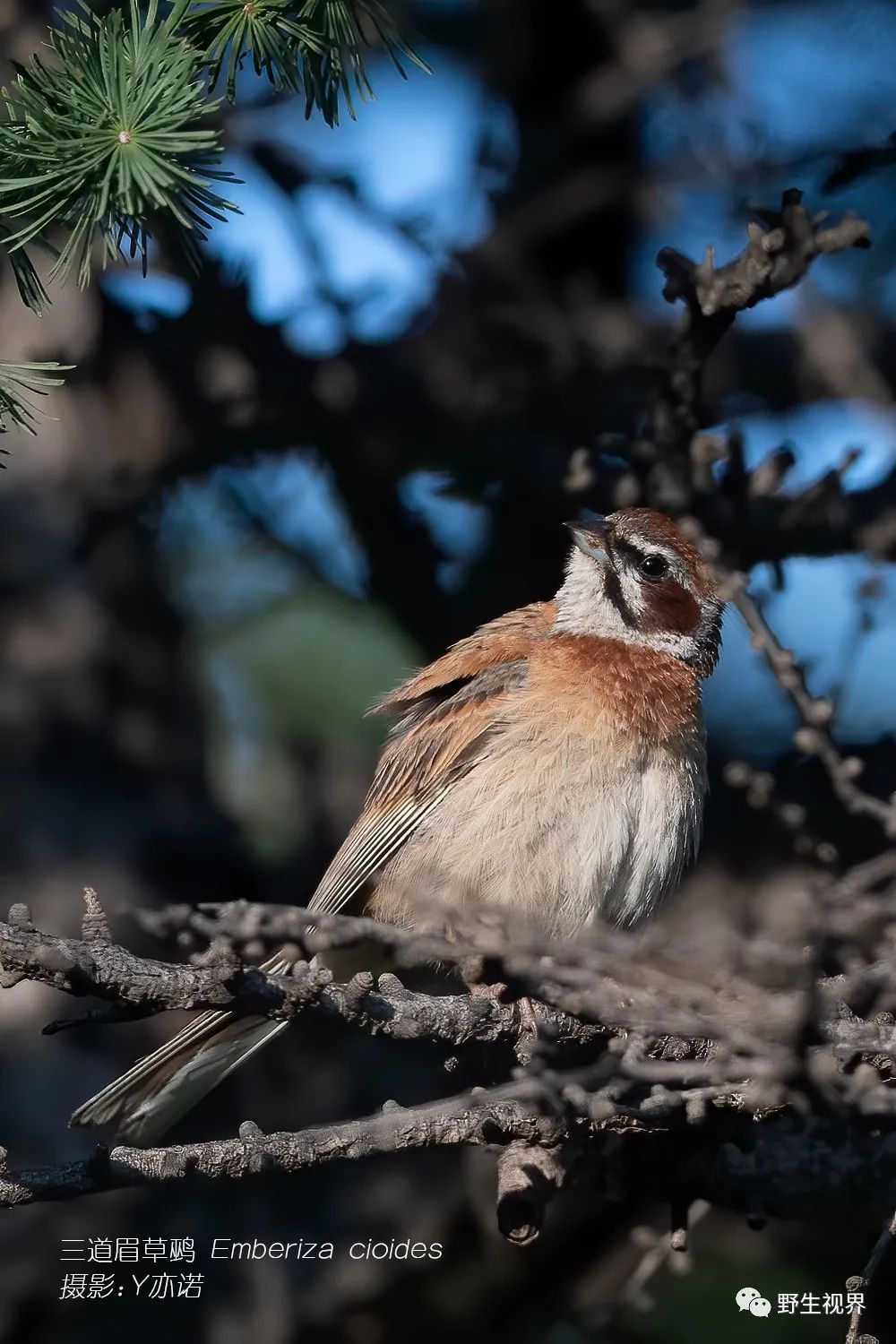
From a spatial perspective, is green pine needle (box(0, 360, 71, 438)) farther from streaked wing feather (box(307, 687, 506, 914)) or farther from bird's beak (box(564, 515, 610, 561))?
bird's beak (box(564, 515, 610, 561))

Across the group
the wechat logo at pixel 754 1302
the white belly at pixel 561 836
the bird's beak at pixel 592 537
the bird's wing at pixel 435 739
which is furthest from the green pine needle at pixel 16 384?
the wechat logo at pixel 754 1302

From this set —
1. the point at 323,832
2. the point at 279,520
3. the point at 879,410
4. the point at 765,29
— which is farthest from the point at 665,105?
the point at 323,832

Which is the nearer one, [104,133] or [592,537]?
[104,133]

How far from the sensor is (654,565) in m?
6.19

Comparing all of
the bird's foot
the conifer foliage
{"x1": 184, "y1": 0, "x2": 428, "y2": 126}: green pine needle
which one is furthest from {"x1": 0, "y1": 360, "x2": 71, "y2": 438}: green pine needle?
the bird's foot

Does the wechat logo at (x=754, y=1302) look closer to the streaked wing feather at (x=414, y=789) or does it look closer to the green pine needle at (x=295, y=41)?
the streaked wing feather at (x=414, y=789)

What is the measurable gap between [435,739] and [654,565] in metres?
1.21

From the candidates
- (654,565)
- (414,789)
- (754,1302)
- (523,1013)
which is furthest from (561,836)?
(754,1302)

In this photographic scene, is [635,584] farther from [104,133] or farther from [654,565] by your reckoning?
[104,133]

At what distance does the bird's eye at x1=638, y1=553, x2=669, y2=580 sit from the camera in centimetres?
616

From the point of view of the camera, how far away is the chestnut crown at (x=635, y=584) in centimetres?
607

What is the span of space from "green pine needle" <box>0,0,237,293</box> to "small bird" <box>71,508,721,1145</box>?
2400 mm

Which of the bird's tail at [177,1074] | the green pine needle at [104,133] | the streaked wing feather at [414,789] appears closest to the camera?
the green pine needle at [104,133]

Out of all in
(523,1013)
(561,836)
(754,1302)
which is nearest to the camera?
(523,1013)
